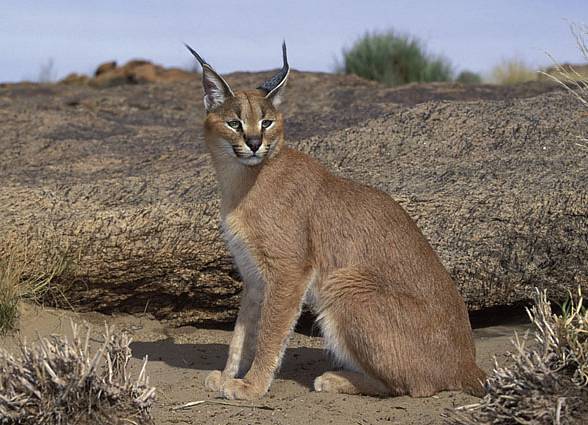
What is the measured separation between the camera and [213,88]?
227 inches

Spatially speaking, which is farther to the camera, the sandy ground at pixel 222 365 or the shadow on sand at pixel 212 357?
the shadow on sand at pixel 212 357

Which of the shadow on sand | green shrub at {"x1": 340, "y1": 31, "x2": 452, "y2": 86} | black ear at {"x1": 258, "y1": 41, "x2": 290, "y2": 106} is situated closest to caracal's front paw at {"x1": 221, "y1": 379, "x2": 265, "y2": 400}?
the shadow on sand

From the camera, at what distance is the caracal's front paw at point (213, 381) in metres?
5.77

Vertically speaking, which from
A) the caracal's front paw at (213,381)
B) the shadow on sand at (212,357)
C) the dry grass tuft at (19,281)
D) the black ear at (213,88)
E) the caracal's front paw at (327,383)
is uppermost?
the black ear at (213,88)

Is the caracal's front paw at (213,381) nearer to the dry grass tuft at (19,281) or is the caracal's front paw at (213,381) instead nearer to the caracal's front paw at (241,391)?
the caracal's front paw at (241,391)

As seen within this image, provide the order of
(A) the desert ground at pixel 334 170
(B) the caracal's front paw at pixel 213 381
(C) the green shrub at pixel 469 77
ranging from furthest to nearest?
1. (C) the green shrub at pixel 469 77
2. (A) the desert ground at pixel 334 170
3. (B) the caracal's front paw at pixel 213 381

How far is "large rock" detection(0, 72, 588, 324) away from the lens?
6.47 m

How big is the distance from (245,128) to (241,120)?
57 mm

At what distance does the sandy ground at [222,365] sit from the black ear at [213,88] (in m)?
1.75

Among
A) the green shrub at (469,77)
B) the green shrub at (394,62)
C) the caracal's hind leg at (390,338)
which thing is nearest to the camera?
the caracal's hind leg at (390,338)

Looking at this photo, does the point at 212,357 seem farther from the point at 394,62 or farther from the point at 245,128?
the point at 394,62

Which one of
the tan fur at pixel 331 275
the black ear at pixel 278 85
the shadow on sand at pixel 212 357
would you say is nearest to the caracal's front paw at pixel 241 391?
the tan fur at pixel 331 275

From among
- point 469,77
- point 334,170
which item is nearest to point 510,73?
point 469,77

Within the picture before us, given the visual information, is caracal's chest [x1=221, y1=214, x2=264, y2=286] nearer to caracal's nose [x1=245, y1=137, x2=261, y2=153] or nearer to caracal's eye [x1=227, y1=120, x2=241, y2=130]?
caracal's nose [x1=245, y1=137, x2=261, y2=153]
